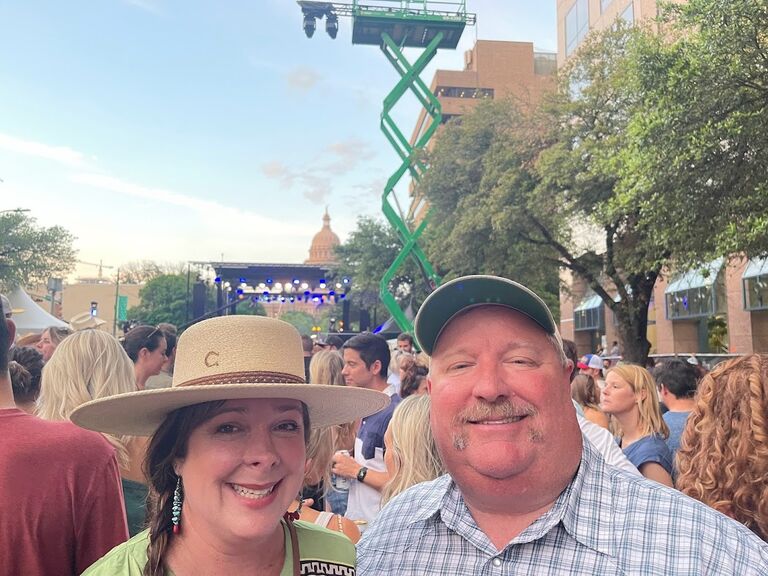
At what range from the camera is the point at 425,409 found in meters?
3.70

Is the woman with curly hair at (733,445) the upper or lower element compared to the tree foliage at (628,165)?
lower

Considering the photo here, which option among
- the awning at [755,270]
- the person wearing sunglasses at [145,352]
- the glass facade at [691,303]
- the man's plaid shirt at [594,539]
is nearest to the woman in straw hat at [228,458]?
the man's plaid shirt at [594,539]

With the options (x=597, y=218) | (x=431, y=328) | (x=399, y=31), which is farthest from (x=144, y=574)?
(x=399, y=31)

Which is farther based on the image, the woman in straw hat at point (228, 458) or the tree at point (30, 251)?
the tree at point (30, 251)

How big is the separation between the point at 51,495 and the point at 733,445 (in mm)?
2522

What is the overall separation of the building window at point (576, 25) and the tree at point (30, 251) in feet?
111

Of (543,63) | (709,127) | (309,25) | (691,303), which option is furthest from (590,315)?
(543,63)

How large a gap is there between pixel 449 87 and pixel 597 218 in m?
55.0

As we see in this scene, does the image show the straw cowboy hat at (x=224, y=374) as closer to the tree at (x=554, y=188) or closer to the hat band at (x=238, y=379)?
the hat band at (x=238, y=379)

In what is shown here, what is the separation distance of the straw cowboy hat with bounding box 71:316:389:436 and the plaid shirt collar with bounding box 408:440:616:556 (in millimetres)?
482

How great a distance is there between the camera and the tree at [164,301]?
203 ft

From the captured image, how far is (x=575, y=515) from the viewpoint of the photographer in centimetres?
151

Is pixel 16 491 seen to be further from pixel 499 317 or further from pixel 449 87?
pixel 449 87

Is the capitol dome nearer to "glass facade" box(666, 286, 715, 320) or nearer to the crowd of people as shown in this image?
"glass facade" box(666, 286, 715, 320)
